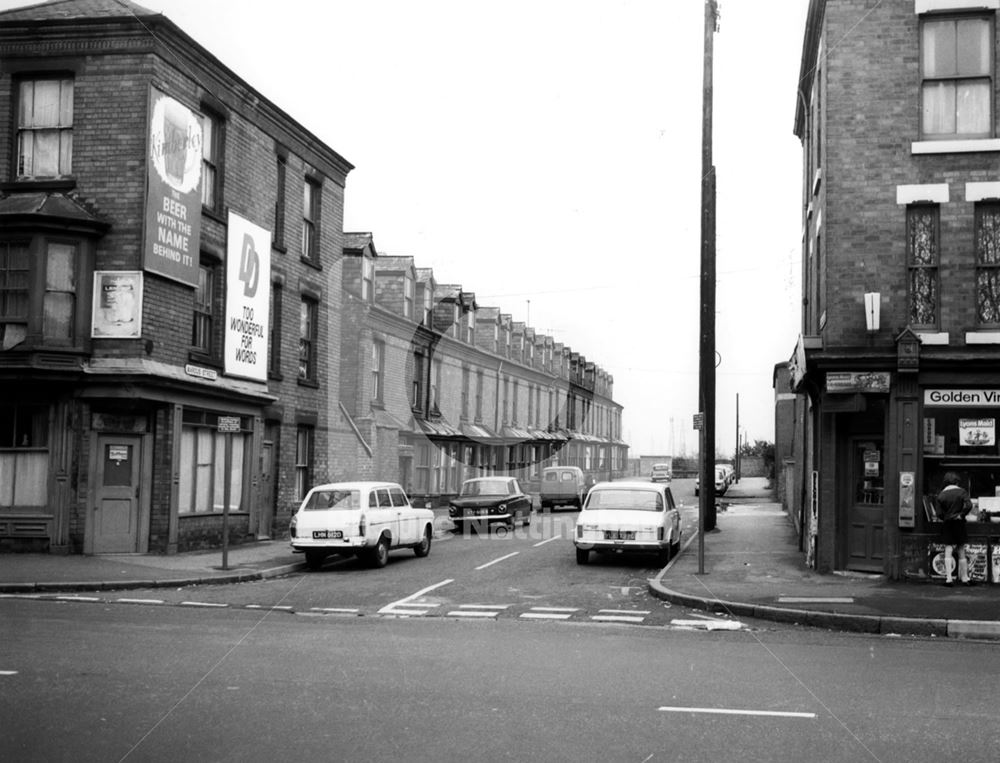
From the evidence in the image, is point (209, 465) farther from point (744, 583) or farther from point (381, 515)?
point (744, 583)

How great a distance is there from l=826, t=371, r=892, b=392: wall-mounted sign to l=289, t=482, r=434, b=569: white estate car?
866 cm

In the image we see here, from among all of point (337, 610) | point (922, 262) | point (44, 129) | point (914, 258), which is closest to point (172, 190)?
point (44, 129)

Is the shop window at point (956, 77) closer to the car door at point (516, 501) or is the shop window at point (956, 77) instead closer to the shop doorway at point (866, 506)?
the shop doorway at point (866, 506)

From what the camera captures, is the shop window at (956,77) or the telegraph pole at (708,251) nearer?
the shop window at (956,77)

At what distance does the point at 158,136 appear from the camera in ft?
68.5

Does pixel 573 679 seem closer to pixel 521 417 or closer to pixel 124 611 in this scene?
pixel 124 611

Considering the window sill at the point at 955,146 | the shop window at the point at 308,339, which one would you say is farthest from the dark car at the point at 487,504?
the window sill at the point at 955,146

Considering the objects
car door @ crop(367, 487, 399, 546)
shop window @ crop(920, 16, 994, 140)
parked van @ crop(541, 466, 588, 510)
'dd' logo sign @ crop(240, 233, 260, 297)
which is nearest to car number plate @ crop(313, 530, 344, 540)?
car door @ crop(367, 487, 399, 546)

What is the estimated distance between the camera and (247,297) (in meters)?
24.5

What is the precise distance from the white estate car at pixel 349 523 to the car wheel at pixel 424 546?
1056 mm

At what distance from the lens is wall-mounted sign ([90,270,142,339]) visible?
66.4 ft

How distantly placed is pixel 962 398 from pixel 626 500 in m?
6.61

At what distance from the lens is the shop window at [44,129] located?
20844 mm

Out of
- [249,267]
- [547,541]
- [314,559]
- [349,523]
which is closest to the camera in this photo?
[349,523]
